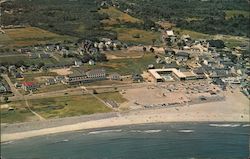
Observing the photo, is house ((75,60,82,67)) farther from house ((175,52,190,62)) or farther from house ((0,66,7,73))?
house ((175,52,190,62))

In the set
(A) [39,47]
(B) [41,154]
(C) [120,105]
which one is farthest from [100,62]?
(B) [41,154]

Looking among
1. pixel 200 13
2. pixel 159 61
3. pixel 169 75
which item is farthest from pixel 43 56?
pixel 200 13

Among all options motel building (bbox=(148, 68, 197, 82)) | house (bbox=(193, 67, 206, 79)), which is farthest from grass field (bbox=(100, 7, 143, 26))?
house (bbox=(193, 67, 206, 79))

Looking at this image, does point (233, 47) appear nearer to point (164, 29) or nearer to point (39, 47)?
point (164, 29)

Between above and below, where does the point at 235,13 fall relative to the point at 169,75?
above

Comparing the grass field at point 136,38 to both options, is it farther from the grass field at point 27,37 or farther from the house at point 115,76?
the house at point 115,76

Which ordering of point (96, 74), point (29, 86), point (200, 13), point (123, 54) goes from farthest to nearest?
1. point (200, 13)
2. point (123, 54)
3. point (96, 74)
4. point (29, 86)

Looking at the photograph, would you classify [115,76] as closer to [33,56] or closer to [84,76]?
[84,76]
